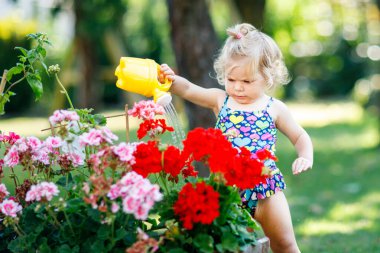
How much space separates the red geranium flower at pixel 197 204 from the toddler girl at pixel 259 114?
0.66m

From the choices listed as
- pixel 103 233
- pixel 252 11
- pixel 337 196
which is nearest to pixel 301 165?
pixel 103 233

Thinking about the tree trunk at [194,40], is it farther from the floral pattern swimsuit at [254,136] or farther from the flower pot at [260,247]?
the flower pot at [260,247]

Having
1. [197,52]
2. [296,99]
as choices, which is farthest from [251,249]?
[296,99]

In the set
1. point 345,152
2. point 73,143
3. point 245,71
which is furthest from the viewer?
point 345,152

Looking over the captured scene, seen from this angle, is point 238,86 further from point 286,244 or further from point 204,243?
point 204,243

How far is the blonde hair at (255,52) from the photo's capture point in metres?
3.04

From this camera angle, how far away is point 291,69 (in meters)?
25.3

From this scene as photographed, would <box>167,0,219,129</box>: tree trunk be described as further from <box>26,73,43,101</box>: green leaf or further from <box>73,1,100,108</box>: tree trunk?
<box>73,1,100,108</box>: tree trunk

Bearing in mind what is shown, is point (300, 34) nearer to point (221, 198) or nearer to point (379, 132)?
point (379, 132)

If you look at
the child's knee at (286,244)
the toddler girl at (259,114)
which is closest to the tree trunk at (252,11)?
the toddler girl at (259,114)

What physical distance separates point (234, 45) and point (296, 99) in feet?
71.3

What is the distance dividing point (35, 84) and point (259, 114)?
0.99 metres

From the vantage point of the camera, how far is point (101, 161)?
2438mm

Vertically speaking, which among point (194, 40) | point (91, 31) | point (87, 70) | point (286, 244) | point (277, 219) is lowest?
point (286, 244)
